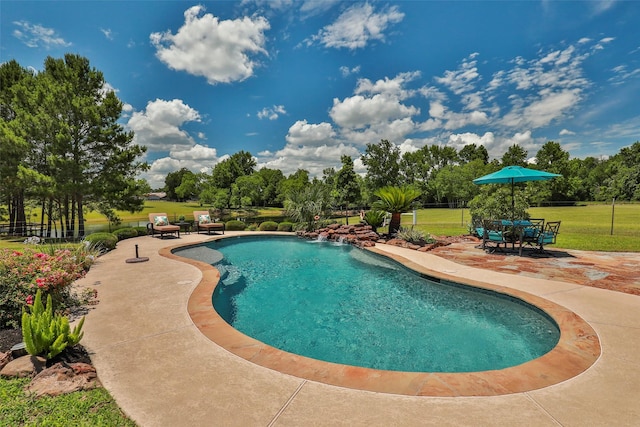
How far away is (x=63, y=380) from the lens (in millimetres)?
2613

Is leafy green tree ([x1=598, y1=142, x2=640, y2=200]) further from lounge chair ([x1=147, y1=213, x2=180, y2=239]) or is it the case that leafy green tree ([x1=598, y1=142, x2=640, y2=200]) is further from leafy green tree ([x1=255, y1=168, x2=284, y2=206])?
lounge chair ([x1=147, y1=213, x2=180, y2=239])

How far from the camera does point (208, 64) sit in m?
14.2

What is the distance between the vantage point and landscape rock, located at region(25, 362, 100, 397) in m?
2.49

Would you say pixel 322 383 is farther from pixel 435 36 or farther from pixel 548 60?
pixel 548 60

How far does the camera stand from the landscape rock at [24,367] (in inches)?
108

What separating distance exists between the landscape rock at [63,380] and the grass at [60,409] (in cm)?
7

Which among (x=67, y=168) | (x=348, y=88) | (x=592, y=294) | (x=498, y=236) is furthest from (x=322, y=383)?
(x=348, y=88)

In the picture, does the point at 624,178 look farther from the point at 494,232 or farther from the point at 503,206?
the point at 494,232

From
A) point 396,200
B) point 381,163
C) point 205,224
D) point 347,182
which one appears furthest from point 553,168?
point 205,224

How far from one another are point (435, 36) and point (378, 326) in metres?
12.6

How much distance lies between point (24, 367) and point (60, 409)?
1010 millimetres

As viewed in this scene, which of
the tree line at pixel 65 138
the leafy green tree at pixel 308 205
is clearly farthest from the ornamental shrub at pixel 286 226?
the tree line at pixel 65 138

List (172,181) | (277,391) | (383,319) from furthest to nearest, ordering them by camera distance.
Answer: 1. (172,181)
2. (383,319)
3. (277,391)

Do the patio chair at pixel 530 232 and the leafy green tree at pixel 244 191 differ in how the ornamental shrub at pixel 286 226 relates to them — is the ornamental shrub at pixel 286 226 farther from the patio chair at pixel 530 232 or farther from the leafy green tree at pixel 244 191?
the leafy green tree at pixel 244 191
